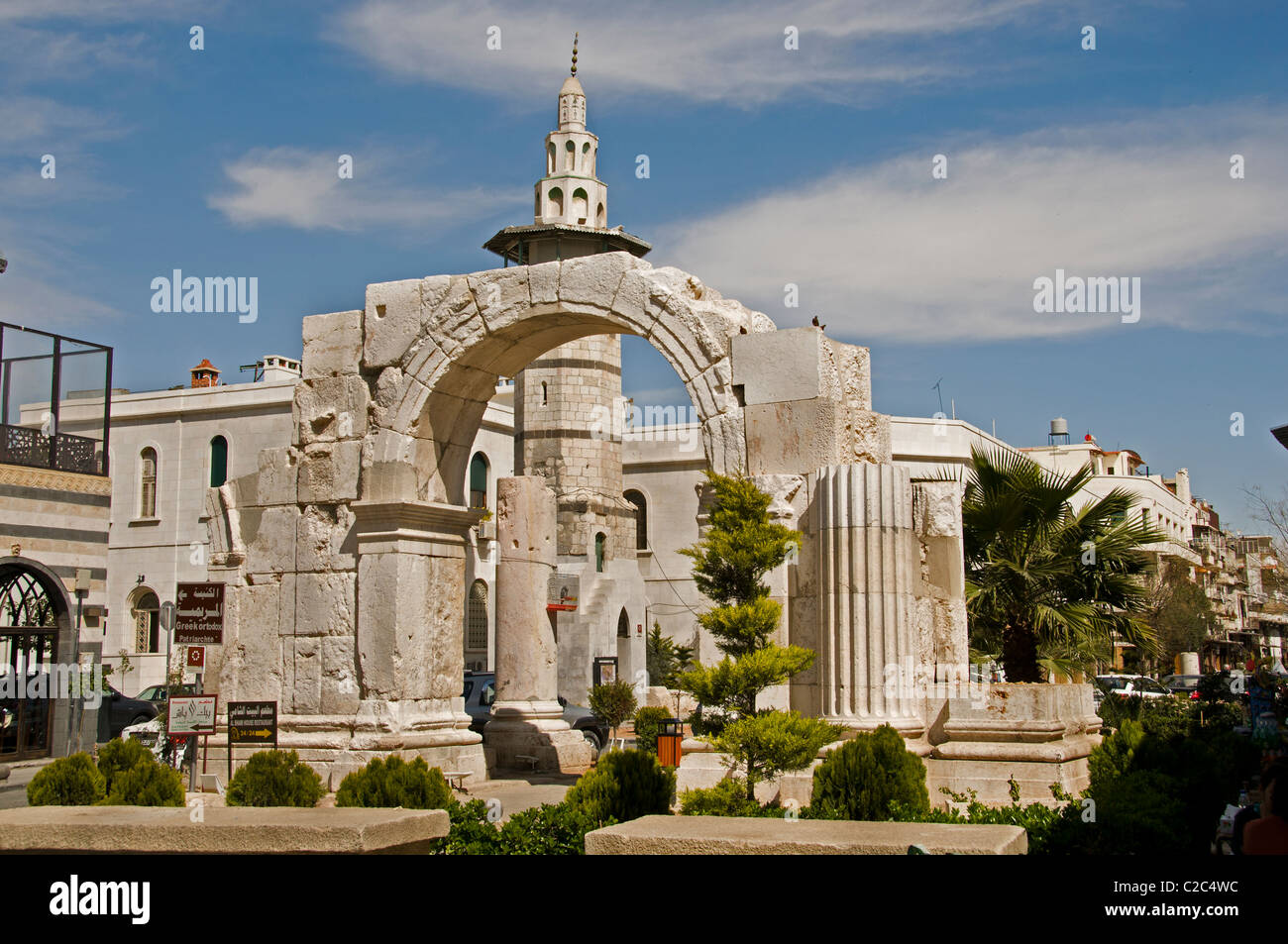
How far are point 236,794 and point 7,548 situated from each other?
1096 centimetres

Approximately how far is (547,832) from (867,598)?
3465mm

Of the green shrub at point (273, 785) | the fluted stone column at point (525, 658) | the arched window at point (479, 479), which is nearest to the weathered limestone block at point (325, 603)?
the green shrub at point (273, 785)

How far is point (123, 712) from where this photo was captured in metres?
21.1

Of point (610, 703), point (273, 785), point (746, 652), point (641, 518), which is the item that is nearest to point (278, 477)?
point (273, 785)

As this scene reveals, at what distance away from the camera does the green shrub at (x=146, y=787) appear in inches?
332

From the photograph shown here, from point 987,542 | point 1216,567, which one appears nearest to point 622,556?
point 987,542

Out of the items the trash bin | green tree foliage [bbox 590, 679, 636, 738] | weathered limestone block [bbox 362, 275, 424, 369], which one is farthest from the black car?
weathered limestone block [bbox 362, 275, 424, 369]

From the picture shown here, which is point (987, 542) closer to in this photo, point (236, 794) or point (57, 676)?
point (236, 794)

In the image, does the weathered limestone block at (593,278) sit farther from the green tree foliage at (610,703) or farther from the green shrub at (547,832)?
the green tree foliage at (610,703)

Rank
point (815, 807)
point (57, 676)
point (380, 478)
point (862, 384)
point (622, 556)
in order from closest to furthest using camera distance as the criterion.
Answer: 1. point (815, 807)
2. point (862, 384)
3. point (380, 478)
4. point (57, 676)
5. point (622, 556)

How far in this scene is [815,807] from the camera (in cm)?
840

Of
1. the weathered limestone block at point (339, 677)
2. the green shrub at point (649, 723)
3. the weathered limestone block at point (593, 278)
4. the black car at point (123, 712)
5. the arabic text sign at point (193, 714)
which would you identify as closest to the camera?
the arabic text sign at point (193, 714)

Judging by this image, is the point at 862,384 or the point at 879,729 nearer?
the point at 879,729

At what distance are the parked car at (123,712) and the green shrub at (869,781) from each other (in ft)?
50.6
